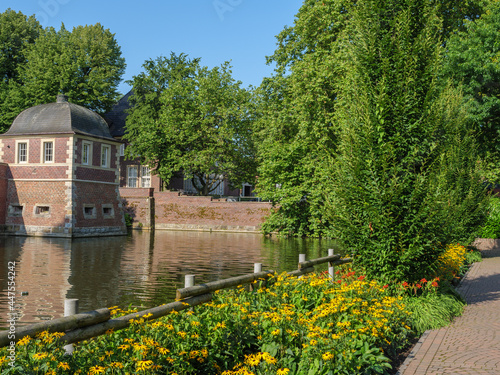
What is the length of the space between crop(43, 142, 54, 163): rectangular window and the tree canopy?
1017 cm

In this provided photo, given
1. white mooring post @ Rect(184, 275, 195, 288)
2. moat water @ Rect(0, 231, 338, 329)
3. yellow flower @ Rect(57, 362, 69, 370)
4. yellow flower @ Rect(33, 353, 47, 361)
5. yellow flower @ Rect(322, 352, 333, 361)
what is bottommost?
moat water @ Rect(0, 231, 338, 329)

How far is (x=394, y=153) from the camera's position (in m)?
10.4

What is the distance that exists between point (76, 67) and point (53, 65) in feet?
6.61

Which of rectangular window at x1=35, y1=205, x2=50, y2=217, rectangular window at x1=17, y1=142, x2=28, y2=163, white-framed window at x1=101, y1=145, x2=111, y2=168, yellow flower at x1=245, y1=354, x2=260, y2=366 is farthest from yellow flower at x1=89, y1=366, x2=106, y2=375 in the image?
rectangular window at x1=17, y1=142, x2=28, y2=163

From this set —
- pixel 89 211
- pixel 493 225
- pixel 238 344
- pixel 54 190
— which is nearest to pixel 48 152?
pixel 54 190

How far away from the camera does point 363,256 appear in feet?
34.5

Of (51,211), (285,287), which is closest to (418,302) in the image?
(285,287)

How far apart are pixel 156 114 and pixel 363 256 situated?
4001 centimetres

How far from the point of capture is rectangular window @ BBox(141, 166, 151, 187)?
52062 mm

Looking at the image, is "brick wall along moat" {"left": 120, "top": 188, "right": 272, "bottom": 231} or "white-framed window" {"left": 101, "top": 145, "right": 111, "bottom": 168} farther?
"brick wall along moat" {"left": 120, "top": 188, "right": 272, "bottom": 231}

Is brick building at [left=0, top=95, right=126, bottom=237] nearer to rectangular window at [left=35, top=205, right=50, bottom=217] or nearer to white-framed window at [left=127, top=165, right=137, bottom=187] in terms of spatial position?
rectangular window at [left=35, top=205, right=50, bottom=217]

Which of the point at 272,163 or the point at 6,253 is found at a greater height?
the point at 272,163

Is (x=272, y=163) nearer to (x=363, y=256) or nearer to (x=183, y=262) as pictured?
(x=183, y=262)

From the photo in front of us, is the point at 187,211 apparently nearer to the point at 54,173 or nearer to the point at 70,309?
the point at 54,173
